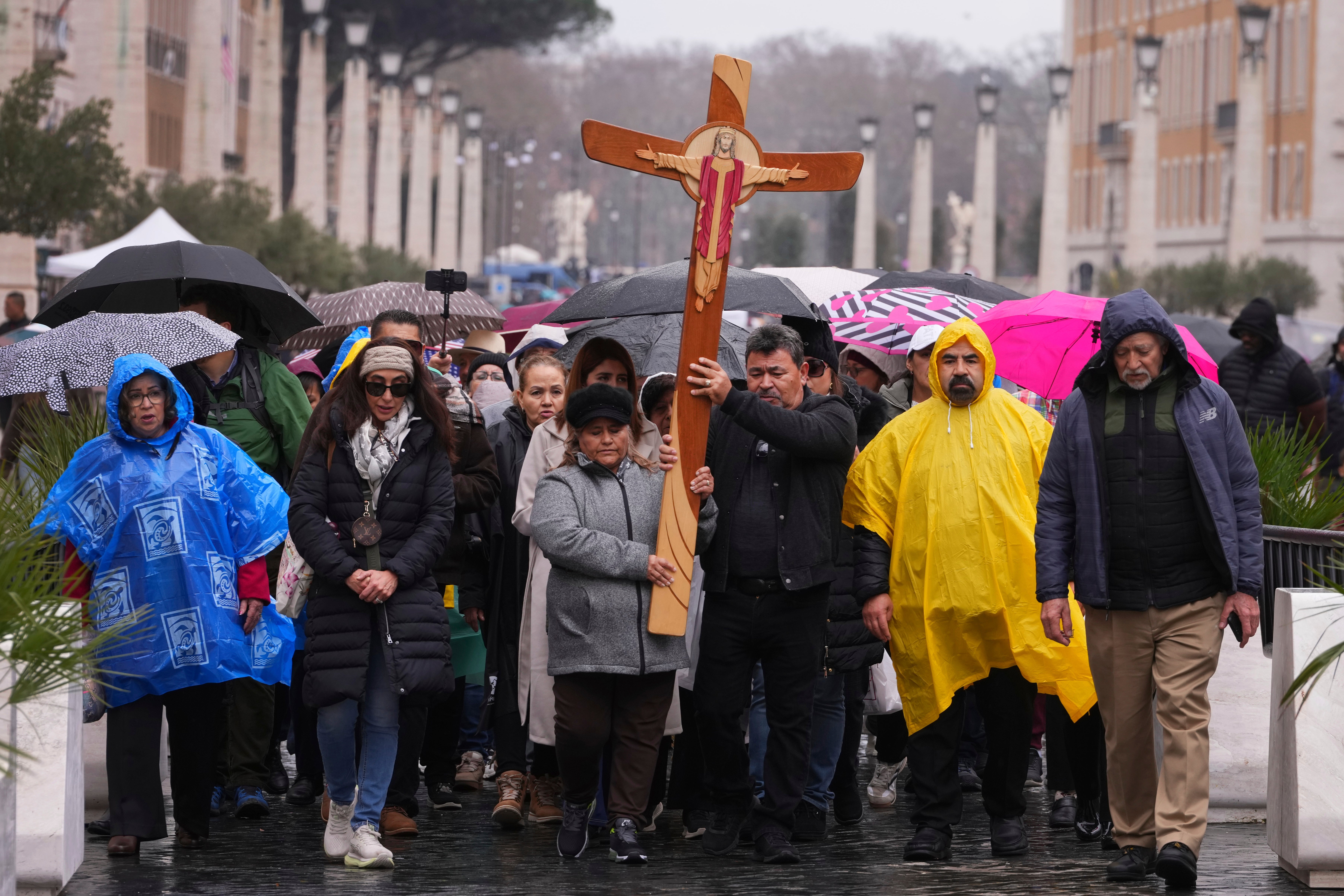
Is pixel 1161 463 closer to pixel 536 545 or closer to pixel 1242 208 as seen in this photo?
pixel 536 545

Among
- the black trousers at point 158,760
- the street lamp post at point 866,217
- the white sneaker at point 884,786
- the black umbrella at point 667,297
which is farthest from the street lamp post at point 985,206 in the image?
the black trousers at point 158,760

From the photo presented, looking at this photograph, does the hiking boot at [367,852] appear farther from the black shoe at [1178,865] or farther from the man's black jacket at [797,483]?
the black shoe at [1178,865]

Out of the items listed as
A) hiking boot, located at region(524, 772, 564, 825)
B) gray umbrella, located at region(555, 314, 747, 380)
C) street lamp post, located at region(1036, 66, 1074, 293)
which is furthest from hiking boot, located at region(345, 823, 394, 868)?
street lamp post, located at region(1036, 66, 1074, 293)

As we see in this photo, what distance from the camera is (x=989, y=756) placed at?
8414 mm

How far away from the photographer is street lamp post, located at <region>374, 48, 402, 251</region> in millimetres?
53125

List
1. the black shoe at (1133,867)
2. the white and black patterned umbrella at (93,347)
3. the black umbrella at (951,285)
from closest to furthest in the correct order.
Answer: the black shoe at (1133,867)
the white and black patterned umbrella at (93,347)
the black umbrella at (951,285)

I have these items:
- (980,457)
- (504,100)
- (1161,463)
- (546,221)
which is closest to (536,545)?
(980,457)

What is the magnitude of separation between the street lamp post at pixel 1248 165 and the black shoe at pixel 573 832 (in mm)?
44370

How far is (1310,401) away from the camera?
49.6 ft

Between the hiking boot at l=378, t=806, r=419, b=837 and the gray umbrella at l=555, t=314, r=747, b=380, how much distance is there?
205 centimetres

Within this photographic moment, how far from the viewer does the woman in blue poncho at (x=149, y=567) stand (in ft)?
26.7

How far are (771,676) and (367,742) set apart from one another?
1.51 m

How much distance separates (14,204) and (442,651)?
20.1 m

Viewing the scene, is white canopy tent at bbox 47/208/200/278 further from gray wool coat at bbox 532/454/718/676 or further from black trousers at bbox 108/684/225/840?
gray wool coat at bbox 532/454/718/676
